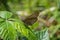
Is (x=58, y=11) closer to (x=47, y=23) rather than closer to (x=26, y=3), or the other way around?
(x=47, y=23)

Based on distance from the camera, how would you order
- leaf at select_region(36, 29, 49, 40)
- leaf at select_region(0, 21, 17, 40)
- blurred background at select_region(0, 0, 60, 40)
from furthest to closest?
blurred background at select_region(0, 0, 60, 40), leaf at select_region(36, 29, 49, 40), leaf at select_region(0, 21, 17, 40)

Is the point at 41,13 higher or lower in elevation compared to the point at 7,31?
lower

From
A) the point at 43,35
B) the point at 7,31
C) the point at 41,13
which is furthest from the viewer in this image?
the point at 41,13

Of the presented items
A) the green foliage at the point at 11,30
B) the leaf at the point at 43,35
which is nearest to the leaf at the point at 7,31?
the green foliage at the point at 11,30

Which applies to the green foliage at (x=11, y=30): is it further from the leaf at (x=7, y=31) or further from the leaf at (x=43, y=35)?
the leaf at (x=43, y=35)

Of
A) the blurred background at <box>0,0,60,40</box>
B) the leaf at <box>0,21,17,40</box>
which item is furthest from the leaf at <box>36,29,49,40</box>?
the leaf at <box>0,21,17,40</box>

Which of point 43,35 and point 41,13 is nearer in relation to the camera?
point 43,35

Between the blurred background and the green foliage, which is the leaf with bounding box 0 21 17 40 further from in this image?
the blurred background

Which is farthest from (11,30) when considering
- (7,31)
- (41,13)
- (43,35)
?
(41,13)

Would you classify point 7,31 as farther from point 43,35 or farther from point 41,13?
point 41,13

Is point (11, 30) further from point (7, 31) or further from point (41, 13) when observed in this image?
point (41, 13)

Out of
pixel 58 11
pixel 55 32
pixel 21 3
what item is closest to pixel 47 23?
pixel 55 32

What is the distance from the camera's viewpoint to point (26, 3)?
11.3 feet

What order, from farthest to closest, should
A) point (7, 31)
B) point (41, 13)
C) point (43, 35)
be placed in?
point (41, 13) < point (43, 35) < point (7, 31)
